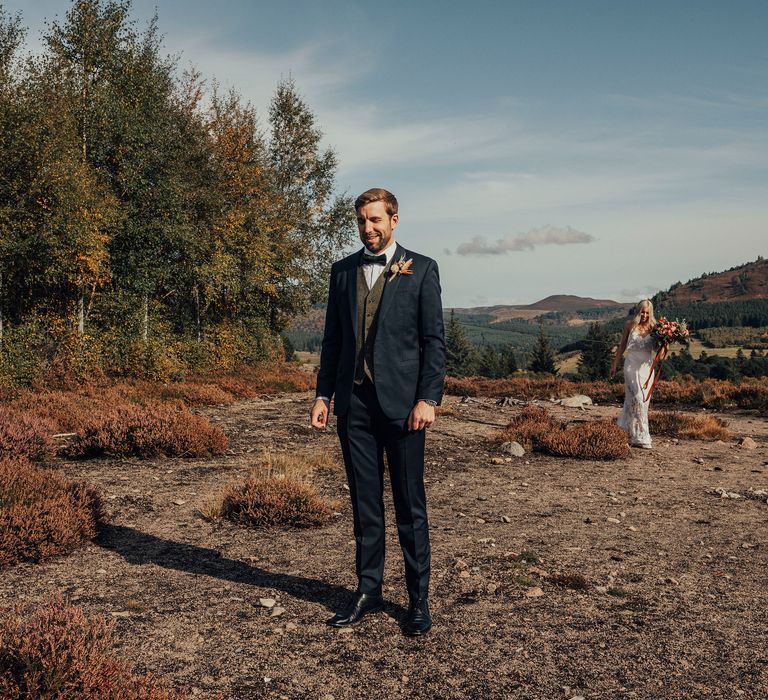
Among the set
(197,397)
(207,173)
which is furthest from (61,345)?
(207,173)

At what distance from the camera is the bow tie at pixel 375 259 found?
4.15m

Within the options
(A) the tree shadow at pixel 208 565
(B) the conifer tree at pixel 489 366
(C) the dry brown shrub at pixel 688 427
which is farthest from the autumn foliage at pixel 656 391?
(B) the conifer tree at pixel 489 366

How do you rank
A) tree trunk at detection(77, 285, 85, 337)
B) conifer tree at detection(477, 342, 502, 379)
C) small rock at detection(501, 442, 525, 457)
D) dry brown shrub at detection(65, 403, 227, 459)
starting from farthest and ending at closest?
conifer tree at detection(477, 342, 502, 379), tree trunk at detection(77, 285, 85, 337), small rock at detection(501, 442, 525, 457), dry brown shrub at detection(65, 403, 227, 459)

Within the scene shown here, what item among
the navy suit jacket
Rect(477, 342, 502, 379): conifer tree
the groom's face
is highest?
the groom's face

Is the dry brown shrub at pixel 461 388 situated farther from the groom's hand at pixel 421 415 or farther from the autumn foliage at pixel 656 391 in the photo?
the groom's hand at pixel 421 415

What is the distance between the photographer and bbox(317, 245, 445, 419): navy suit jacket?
158 inches

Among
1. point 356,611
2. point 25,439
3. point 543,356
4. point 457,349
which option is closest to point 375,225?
point 356,611

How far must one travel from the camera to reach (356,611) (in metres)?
4.26

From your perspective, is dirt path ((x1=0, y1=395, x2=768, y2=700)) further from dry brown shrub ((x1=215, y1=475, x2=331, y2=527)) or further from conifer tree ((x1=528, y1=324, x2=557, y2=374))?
conifer tree ((x1=528, y1=324, x2=557, y2=374))

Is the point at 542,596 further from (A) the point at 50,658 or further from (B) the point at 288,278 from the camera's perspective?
(B) the point at 288,278

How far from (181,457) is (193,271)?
14929 millimetres

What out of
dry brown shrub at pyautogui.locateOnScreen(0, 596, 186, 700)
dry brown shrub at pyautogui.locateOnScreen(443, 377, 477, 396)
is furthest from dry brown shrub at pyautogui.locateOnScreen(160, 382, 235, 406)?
dry brown shrub at pyautogui.locateOnScreen(0, 596, 186, 700)

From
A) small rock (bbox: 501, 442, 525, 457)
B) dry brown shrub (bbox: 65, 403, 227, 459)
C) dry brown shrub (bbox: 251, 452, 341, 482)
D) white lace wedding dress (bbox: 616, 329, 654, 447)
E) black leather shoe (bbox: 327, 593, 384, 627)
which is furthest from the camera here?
white lace wedding dress (bbox: 616, 329, 654, 447)

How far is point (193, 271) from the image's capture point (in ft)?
78.5
